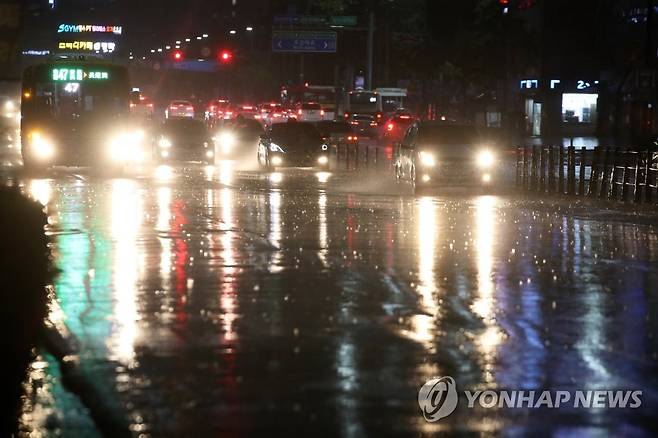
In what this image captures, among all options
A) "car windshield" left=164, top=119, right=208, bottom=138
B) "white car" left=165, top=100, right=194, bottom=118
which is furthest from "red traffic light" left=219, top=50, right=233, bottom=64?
"car windshield" left=164, top=119, right=208, bottom=138

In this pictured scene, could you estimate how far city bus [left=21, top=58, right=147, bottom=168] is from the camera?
43.8 m

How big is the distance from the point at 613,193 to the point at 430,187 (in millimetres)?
4321

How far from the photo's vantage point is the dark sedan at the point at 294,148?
47969 millimetres

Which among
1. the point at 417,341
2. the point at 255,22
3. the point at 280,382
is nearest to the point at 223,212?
the point at 417,341

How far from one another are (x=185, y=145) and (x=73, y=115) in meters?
7.72

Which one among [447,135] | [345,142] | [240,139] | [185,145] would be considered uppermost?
[447,135]

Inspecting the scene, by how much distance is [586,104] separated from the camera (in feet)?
297

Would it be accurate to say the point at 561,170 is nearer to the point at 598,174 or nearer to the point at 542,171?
the point at 598,174

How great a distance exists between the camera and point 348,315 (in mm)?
13234

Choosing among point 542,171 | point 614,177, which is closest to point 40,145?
point 542,171

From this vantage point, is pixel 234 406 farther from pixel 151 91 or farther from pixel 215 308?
pixel 151 91

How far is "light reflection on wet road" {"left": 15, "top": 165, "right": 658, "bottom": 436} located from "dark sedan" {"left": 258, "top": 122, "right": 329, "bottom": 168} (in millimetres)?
21782

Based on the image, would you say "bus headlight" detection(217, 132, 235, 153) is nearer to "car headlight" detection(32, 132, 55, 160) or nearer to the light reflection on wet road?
"car headlight" detection(32, 132, 55, 160)

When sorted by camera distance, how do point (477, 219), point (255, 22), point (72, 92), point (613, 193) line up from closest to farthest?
1. point (477, 219)
2. point (613, 193)
3. point (72, 92)
4. point (255, 22)
